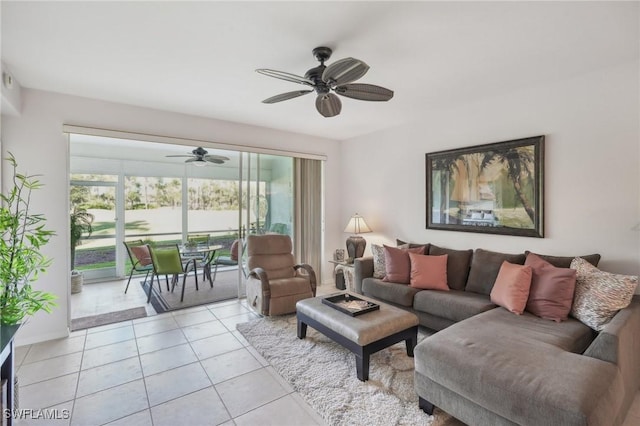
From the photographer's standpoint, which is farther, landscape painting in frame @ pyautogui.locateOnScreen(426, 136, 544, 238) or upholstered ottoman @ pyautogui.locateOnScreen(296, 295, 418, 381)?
landscape painting in frame @ pyautogui.locateOnScreen(426, 136, 544, 238)

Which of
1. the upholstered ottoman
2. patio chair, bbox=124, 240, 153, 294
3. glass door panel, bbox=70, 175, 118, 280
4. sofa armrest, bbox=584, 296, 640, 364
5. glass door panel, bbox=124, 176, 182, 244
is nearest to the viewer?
sofa armrest, bbox=584, 296, 640, 364

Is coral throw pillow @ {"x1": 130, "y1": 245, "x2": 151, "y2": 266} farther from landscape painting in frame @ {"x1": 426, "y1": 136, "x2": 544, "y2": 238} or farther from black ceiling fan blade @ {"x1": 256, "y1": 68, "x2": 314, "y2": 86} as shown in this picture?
landscape painting in frame @ {"x1": 426, "y1": 136, "x2": 544, "y2": 238}

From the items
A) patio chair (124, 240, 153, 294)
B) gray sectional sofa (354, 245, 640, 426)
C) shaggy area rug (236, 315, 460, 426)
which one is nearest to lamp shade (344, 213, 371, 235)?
shaggy area rug (236, 315, 460, 426)

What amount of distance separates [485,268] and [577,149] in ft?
4.71

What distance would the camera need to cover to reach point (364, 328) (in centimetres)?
240

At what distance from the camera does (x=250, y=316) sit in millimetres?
3799

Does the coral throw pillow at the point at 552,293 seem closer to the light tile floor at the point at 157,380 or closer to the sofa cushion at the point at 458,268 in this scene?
the light tile floor at the point at 157,380

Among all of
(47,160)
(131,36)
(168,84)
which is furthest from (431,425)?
(47,160)

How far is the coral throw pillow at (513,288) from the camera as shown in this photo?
2.61m

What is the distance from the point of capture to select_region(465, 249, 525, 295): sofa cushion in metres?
3.13

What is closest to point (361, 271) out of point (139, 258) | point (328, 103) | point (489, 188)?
point (489, 188)

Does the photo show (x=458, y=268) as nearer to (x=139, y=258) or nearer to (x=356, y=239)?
(x=356, y=239)

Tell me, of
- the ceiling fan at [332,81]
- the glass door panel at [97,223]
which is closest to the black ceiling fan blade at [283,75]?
the ceiling fan at [332,81]

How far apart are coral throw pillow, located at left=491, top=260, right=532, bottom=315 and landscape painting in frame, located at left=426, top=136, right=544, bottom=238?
2.23ft
